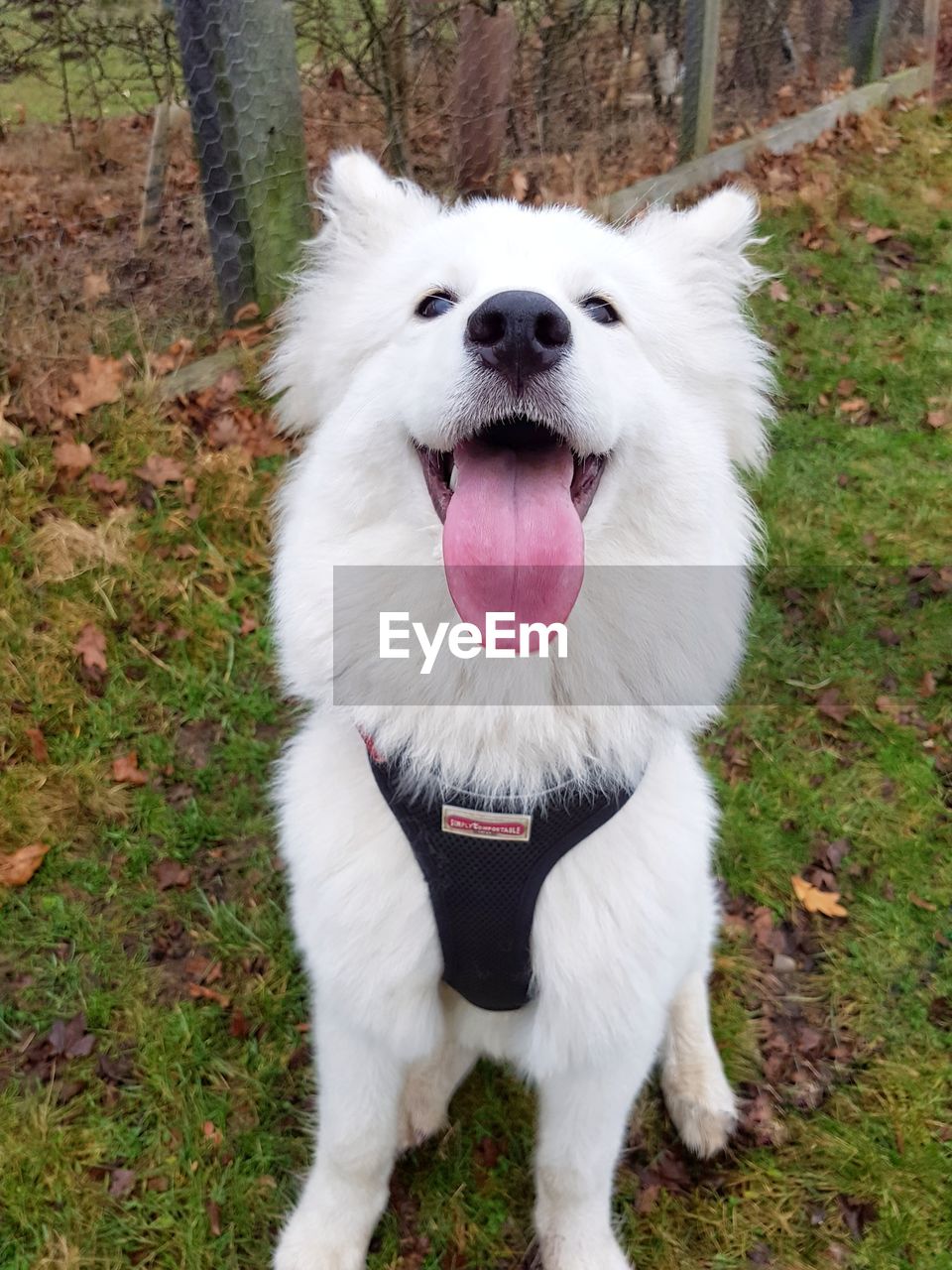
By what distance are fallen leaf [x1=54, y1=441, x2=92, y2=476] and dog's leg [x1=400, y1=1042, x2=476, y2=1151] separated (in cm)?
250

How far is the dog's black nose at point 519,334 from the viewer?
1499mm

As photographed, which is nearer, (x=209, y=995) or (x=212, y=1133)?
(x=212, y=1133)

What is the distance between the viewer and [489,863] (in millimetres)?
1688

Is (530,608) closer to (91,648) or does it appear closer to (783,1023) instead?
(783,1023)

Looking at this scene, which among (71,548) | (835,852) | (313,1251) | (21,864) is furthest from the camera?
(71,548)

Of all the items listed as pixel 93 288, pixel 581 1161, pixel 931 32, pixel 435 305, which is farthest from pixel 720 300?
pixel 931 32

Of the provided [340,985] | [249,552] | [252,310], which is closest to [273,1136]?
[340,985]

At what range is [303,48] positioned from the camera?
4.13 m

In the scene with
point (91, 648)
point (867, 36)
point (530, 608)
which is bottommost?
point (91, 648)

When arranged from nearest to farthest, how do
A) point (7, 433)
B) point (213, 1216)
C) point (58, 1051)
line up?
1. point (213, 1216)
2. point (58, 1051)
3. point (7, 433)

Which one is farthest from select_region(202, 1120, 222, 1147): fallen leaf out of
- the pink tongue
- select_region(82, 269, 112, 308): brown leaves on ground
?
select_region(82, 269, 112, 308): brown leaves on ground

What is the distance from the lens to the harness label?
1.69 meters

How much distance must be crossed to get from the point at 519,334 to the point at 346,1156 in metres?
1.73

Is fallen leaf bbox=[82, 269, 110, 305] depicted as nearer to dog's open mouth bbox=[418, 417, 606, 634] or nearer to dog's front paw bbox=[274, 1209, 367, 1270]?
dog's open mouth bbox=[418, 417, 606, 634]
